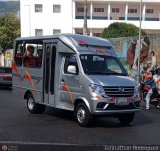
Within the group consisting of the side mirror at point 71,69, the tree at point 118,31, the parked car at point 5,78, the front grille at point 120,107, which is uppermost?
the tree at point 118,31

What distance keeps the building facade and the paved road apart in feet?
167

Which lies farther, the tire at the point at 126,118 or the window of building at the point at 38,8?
the window of building at the point at 38,8

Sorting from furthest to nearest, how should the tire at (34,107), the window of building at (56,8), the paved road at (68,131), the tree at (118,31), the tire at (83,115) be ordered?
the window of building at (56,8), the tree at (118,31), the tire at (34,107), the tire at (83,115), the paved road at (68,131)

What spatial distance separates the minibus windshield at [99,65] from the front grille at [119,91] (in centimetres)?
77

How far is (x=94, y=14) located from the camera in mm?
70250

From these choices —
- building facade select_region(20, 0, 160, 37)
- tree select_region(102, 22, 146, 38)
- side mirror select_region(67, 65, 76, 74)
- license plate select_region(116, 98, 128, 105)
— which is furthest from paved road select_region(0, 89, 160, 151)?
building facade select_region(20, 0, 160, 37)

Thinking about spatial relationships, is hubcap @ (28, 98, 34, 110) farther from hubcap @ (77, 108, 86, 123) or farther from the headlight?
the headlight

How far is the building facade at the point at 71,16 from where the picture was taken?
65125mm

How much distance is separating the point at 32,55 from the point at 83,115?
365cm

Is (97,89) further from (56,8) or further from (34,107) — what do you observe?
(56,8)

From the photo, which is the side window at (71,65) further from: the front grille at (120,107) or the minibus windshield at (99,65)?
the front grille at (120,107)

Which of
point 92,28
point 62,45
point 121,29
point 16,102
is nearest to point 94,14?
point 92,28

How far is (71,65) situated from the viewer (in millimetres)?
12211

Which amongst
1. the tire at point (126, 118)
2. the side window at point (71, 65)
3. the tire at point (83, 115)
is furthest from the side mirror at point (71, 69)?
the tire at point (126, 118)
